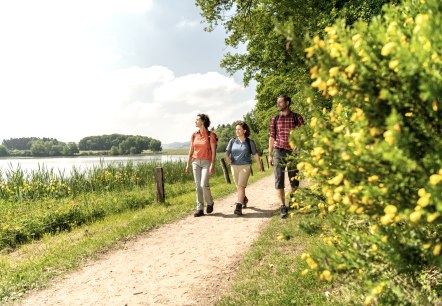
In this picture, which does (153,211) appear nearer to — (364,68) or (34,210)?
(34,210)

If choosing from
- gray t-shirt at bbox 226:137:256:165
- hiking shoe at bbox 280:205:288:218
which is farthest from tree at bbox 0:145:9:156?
hiking shoe at bbox 280:205:288:218

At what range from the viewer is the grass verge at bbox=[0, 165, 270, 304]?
5.66 m

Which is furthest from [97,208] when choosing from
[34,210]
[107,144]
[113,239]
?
[107,144]

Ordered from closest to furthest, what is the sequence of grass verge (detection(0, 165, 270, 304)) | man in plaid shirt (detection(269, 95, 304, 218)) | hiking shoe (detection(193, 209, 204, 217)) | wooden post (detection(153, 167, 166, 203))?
grass verge (detection(0, 165, 270, 304)) < man in plaid shirt (detection(269, 95, 304, 218)) < hiking shoe (detection(193, 209, 204, 217)) < wooden post (detection(153, 167, 166, 203))

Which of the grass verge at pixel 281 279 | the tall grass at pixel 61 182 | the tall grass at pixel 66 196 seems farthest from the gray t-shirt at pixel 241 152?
→ the tall grass at pixel 61 182

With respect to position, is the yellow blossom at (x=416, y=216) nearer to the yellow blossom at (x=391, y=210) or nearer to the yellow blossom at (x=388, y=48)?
the yellow blossom at (x=391, y=210)

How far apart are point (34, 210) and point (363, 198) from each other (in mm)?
11606

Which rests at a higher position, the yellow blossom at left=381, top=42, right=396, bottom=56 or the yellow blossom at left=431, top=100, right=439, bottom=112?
the yellow blossom at left=381, top=42, right=396, bottom=56

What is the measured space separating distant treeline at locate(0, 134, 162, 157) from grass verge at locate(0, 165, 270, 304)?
120m

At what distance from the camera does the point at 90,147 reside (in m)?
135

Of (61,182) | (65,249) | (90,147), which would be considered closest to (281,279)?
(65,249)

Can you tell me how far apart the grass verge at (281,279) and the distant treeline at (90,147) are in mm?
124810

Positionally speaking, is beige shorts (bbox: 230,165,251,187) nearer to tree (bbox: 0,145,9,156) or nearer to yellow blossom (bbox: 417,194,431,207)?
yellow blossom (bbox: 417,194,431,207)

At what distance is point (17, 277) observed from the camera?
5.86 m
